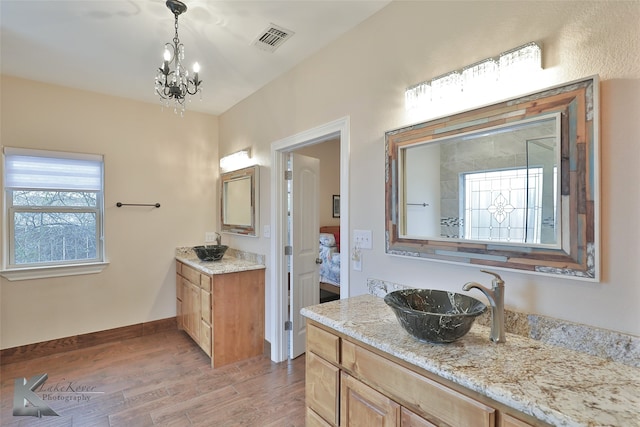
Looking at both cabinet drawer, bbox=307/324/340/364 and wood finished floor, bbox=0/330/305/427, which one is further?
wood finished floor, bbox=0/330/305/427

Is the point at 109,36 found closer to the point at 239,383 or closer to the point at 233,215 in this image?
the point at 233,215

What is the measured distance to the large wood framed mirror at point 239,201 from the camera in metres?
3.28

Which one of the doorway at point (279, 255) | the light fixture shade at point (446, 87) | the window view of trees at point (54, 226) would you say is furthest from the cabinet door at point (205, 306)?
the light fixture shade at point (446, 87)

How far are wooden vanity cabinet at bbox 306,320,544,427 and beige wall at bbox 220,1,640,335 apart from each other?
0.56m

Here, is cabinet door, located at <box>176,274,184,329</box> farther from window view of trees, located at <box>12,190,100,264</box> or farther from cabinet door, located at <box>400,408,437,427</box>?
cabinet door, located at <box>400,408,437,427</box>

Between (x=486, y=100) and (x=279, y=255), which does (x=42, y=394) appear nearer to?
(x=279, y=255)

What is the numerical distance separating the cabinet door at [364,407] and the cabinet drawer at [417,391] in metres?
0.04

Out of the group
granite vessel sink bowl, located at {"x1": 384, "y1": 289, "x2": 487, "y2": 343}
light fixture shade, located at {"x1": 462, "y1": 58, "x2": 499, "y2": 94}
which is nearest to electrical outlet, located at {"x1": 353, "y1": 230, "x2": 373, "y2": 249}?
granite vessel sink bowl, located at {"x1": 384, "y1": 289, "x2": 487, "y2": 343}

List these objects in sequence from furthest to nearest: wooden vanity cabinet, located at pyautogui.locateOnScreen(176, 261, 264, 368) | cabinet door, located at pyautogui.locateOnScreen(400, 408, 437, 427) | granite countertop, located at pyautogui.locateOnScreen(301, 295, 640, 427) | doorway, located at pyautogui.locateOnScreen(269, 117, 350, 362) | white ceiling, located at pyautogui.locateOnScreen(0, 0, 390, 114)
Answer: doorway, located at pyautogui.locateOnScreen(269, 117, 350, 362)
wooden vanity cabinet, located at pyautogui.locateOnScreen(176, 261, 264, 368)
white ceiling, located at pyautogui.locateOnScreen(0, 0, 390, 114)
cabinet door, located at pyautogui.locateOnScreen(400, 408, 437, 427)
granite countertop, located at pyautogui.locateOnScreen(301, 295, 640, 427)

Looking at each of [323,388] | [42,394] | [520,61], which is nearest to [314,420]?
[323,388]

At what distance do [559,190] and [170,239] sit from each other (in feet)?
12.7

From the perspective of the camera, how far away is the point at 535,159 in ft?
4.26

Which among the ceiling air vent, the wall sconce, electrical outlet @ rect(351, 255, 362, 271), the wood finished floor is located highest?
the ceiling air vent

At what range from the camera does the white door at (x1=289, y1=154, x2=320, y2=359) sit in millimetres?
3057
